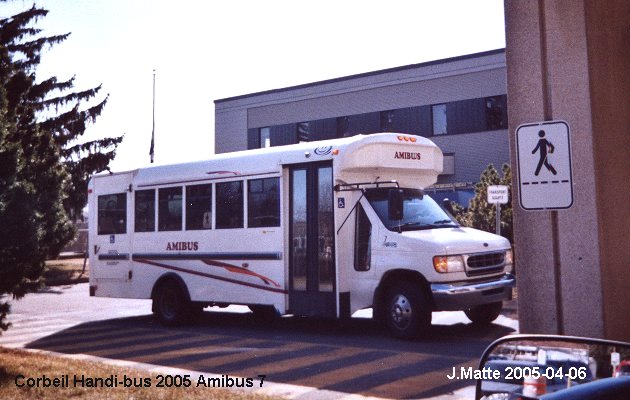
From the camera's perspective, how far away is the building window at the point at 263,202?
12.0 meters

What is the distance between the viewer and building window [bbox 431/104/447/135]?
3641cm

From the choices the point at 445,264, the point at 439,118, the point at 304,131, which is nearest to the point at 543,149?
the point at 445,264

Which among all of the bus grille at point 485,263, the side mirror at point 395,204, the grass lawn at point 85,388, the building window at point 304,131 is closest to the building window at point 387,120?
the building window at point 304,131

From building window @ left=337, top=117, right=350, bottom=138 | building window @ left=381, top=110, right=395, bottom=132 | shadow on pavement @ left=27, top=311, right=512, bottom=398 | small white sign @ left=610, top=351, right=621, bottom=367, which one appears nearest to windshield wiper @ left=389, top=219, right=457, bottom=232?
shadow on pavement @ left=27, top=311, right=512, bottom=398

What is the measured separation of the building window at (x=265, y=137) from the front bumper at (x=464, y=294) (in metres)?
33.4

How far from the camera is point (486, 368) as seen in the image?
237 cm

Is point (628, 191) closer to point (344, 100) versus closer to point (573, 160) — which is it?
point (573, 160)

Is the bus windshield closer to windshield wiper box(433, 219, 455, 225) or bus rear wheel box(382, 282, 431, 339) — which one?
windshield wiper box(433, 219, 455, 225)

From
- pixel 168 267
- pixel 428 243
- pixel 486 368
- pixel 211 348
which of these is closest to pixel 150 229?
pixel 168 267

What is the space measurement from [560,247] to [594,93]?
1.04 meters

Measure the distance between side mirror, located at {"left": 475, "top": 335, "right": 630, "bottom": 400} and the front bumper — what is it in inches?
307

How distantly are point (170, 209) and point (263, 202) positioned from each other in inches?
98.0

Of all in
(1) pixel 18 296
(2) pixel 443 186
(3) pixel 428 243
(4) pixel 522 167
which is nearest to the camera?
(4) pixel 522 167

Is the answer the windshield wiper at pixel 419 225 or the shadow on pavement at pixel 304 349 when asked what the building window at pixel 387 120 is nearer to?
the shadow on pavement at pixel 304 349
